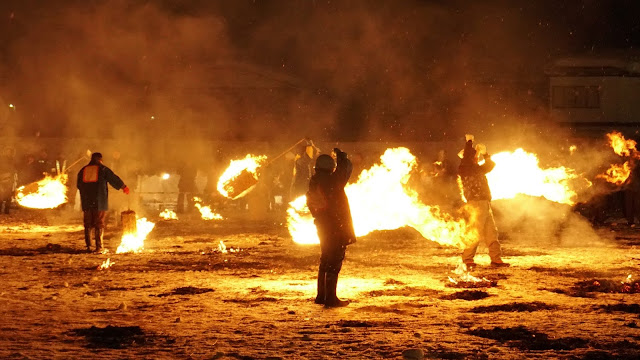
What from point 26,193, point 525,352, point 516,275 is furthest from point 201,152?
point 525,352

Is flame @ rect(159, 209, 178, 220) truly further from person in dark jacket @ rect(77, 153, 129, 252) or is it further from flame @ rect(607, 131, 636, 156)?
flame @ rect(607, 131, 636, 156)

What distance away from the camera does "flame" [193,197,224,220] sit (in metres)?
21.6

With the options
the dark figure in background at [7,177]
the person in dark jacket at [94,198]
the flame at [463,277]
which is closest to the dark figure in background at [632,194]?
the flame at [463,277]

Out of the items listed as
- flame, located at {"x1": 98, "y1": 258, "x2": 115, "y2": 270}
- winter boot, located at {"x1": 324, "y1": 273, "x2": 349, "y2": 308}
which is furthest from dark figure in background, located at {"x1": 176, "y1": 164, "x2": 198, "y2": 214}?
winter boot, located at {"x1": 324, "y1": 273, "x2": 349, "y2": 308}

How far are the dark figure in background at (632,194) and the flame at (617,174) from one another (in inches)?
4.6

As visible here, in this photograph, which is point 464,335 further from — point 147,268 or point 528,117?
point 528,117

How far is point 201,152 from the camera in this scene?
93.7 feet

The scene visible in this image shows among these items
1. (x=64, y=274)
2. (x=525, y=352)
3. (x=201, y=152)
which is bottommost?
(x=525, y=352)

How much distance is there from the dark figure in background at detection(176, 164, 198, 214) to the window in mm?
19906

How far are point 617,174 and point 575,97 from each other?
17.9 m

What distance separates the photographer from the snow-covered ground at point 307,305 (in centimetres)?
591

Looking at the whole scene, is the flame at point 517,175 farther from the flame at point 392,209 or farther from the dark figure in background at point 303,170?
the dark figure in background at point 303,170

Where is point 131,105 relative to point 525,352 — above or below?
above

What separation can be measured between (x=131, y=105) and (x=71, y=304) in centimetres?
2800
